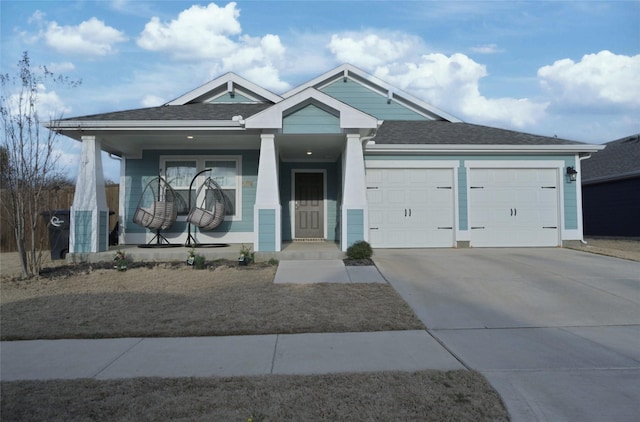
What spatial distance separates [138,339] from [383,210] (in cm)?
764

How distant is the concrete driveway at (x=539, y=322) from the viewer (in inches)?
131

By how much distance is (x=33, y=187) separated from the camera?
8156mm

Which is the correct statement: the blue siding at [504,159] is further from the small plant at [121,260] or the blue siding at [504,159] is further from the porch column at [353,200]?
the small plant at [121,260]

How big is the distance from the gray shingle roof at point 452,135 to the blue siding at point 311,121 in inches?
98.5

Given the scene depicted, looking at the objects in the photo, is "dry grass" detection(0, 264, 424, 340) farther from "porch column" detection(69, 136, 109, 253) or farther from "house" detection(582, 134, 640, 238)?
"house" detection(582, 134, 640, 238)

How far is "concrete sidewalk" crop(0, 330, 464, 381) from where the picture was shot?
3887mm

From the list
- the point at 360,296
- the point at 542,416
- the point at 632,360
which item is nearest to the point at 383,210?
the point at 360,296

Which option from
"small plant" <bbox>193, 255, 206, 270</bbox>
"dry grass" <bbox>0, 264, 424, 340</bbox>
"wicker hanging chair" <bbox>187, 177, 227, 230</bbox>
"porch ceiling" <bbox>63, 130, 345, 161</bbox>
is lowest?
"dry grass" <bbox>0, 264, 424, 340</bbox>

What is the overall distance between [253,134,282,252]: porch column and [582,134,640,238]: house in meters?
14.7

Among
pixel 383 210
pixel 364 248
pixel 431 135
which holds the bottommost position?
pixel 364 248

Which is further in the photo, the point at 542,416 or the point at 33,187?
the point at 33,187

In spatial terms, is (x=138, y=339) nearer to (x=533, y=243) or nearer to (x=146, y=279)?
(x=146, y=279)

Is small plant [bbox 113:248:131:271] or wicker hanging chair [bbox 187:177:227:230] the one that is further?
wicker hanging chair [bbox 187:177:227:230]

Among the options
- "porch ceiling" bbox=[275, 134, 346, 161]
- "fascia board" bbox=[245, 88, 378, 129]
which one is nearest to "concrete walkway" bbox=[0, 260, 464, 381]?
"fascia board" bbox=[245, 88, 378, 129]
